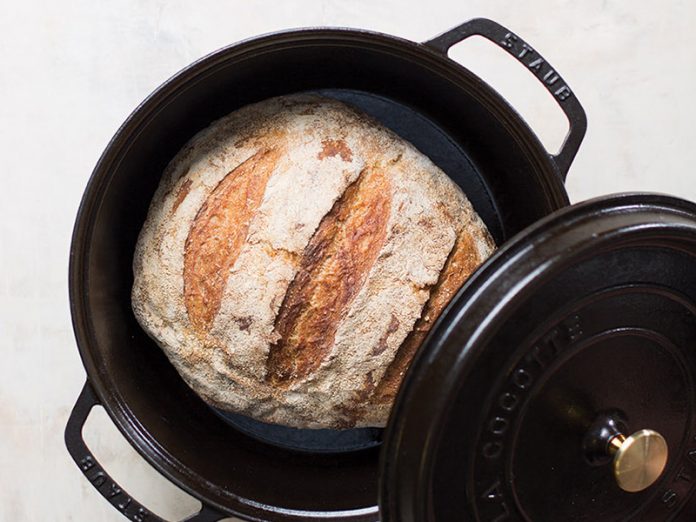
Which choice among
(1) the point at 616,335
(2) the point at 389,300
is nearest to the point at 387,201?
(2) the point at 389,300

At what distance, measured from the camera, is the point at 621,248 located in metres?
1.01

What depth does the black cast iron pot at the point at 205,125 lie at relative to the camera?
1304 mm

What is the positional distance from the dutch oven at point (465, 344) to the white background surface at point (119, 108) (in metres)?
0.20

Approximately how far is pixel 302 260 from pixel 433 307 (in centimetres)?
22

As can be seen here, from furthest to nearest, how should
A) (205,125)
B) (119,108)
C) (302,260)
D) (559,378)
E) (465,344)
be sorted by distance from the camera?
(119,108), (205,125), (302,260), (559,378), (465,344)

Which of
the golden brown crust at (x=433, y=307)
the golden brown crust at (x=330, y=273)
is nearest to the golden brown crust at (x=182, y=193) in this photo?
the golden brown crust at (x=330, y=273)

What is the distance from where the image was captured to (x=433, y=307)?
53.0 inches

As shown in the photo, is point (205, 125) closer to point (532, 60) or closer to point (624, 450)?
point (532, 60)

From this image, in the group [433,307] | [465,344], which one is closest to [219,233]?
[433,307]

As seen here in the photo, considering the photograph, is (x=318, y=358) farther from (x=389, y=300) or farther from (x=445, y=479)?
(x=445, y=479)

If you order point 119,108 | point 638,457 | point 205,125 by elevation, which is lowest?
point 638,457

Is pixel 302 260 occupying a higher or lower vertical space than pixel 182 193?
lower

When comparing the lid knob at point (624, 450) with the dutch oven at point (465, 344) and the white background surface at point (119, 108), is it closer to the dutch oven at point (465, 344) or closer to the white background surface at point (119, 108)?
the dutch oven at point (465, 344)

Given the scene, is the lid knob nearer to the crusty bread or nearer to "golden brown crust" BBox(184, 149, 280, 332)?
the crusty bread
